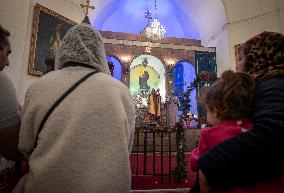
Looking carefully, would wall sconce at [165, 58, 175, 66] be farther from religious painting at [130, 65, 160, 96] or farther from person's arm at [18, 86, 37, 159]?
person's arm at [18, 86, 37, 159]

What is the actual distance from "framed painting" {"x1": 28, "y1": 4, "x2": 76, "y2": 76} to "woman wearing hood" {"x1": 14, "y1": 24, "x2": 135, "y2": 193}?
280 inches

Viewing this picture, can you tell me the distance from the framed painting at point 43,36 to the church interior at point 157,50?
31mm

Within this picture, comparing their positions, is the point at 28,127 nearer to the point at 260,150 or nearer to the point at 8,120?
the point at 8,120

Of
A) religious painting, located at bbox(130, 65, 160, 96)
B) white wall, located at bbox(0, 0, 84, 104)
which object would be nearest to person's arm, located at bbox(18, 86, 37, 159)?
white wall, located at bbox(0, 0, 84, 104)

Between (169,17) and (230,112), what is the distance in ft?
58.6

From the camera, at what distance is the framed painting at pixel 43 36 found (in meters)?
8.18

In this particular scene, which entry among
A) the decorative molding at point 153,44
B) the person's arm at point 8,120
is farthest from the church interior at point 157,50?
the person's arm at point 8,120

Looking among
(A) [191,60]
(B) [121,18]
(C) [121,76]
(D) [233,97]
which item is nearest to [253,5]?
(A) [191,60]

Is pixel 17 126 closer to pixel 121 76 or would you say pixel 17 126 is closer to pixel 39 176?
pixel 39 176

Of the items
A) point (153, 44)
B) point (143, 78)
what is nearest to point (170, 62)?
point (153, 44)

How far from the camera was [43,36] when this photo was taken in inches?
338

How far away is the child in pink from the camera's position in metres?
1.22

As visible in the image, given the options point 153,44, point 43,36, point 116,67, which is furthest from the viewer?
point 116,67

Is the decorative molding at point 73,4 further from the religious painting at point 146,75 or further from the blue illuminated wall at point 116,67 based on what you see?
the religious painting at point 146,75
